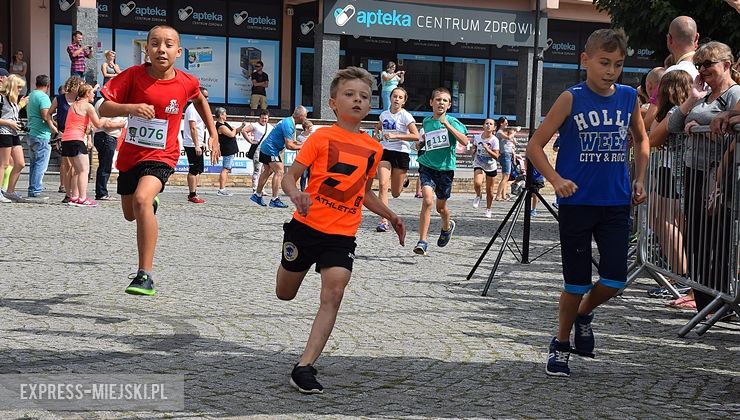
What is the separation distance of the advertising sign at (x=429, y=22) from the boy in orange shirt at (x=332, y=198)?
24.7m

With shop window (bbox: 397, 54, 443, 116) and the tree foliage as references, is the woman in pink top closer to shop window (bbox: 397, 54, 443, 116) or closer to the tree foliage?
the tree foliage

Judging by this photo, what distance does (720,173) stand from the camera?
24.2 feet

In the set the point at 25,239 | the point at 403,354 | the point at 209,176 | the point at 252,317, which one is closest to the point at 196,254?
the point at 25,239

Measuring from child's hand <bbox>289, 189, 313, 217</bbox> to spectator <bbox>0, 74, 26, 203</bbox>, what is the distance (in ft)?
41.0

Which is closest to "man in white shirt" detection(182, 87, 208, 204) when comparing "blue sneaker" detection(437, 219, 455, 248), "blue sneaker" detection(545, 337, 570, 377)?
"blue sneaker" detection(437, 219, 455, 248)

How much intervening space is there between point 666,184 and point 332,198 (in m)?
3.82

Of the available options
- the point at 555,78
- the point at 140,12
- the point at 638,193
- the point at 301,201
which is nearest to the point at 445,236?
the point at 638,193

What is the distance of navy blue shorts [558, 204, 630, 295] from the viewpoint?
6.07m

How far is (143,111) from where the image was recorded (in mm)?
7848

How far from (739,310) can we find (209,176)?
63.1 feet

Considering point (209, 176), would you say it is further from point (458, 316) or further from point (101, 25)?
point (458, 316)

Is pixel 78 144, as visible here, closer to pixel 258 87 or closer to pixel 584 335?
pixel 584 335

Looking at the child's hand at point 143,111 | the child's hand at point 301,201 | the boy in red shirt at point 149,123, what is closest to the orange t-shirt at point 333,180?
the child's hand at point 301,201

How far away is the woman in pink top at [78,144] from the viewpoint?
17.1m
